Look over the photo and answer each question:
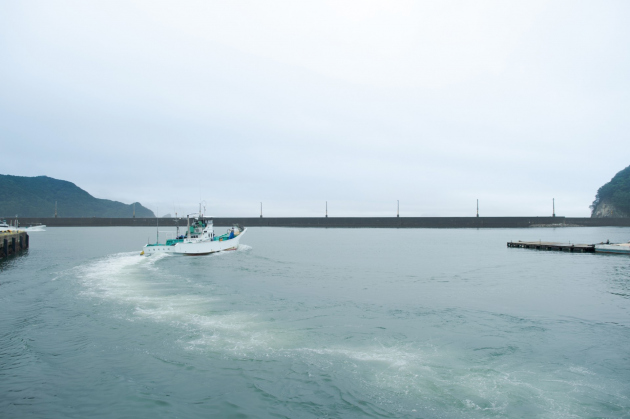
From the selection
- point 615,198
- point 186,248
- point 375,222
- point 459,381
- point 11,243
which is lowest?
point 459,381

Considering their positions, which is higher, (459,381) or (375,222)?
(375,222)

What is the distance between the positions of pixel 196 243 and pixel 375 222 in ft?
298

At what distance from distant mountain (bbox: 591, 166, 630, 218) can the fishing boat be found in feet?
485

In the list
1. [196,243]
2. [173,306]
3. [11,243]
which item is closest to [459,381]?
[173,306]

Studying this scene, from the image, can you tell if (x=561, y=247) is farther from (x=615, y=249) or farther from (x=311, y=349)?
(x=311, y=349)

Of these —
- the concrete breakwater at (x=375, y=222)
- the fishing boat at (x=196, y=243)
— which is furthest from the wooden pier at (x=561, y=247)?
the concrete breakwater at (x=375, y=222)

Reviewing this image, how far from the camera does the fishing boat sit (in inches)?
1442

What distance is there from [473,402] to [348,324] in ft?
19.5

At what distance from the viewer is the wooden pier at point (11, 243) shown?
3566 centimetres

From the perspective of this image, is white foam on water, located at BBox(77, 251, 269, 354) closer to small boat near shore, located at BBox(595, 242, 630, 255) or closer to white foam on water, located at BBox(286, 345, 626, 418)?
white foam on water, located at BBox(286, 345, 626, 418)

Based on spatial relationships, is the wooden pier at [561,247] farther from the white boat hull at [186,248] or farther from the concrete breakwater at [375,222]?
the concrete breakwater at [375,222]

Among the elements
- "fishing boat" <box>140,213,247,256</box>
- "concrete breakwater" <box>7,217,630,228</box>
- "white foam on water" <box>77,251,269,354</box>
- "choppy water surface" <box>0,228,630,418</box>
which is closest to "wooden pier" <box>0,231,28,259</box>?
"fishing boat" <box>140,213,247,256</box>

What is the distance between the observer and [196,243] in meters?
37.3

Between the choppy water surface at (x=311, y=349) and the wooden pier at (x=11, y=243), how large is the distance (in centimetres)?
1986
